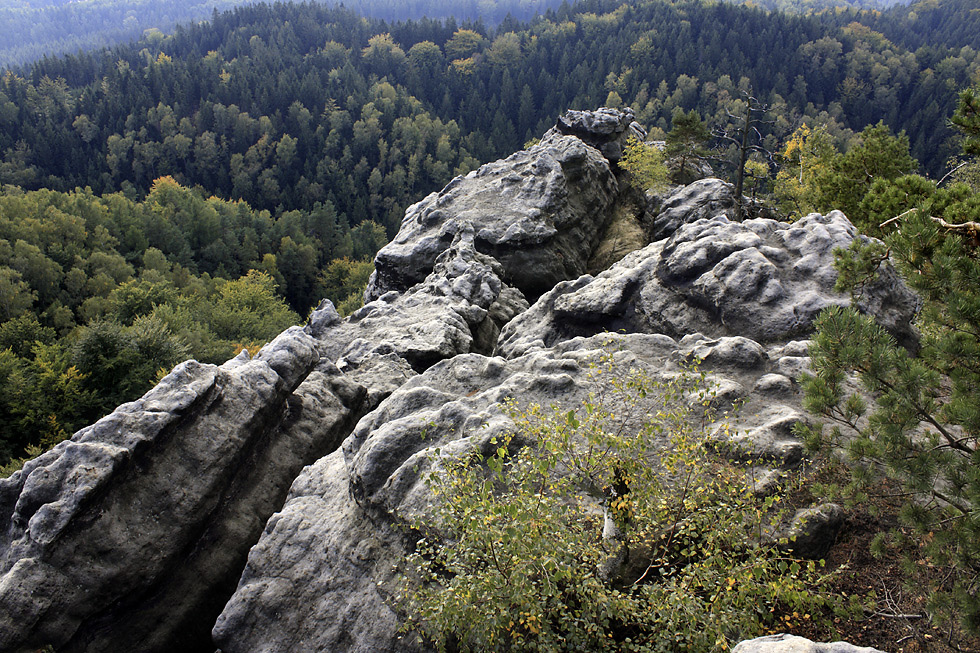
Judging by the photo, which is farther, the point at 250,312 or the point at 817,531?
the point at 250,312

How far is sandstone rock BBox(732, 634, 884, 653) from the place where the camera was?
20.3 feet

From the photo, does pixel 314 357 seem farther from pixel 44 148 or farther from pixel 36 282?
pixel 44 148

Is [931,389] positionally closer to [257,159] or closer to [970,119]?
[970,119]

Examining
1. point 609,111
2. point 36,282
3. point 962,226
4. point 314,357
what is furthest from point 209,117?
point 962,226

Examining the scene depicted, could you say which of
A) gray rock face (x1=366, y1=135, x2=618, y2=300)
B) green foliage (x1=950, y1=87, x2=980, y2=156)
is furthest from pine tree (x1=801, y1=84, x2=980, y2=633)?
gray rock face (x1=366, y1=135, x2=618, y2=300)

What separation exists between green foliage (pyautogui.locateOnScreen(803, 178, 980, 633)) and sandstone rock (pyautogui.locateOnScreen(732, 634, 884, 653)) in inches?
102

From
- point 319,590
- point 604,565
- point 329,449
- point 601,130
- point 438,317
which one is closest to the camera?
point 604,565

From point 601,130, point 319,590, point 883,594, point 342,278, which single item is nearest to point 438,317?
point 319,590

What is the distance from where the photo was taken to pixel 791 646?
633cm

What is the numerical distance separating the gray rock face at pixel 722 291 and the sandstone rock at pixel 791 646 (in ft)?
35.5

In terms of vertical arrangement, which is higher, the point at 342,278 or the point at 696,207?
the point at 696,207

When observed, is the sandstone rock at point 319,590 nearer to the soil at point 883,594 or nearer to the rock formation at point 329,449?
the rock formation at point 329,449

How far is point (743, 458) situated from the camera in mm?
11367

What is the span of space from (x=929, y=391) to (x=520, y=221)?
25110 millimetres
